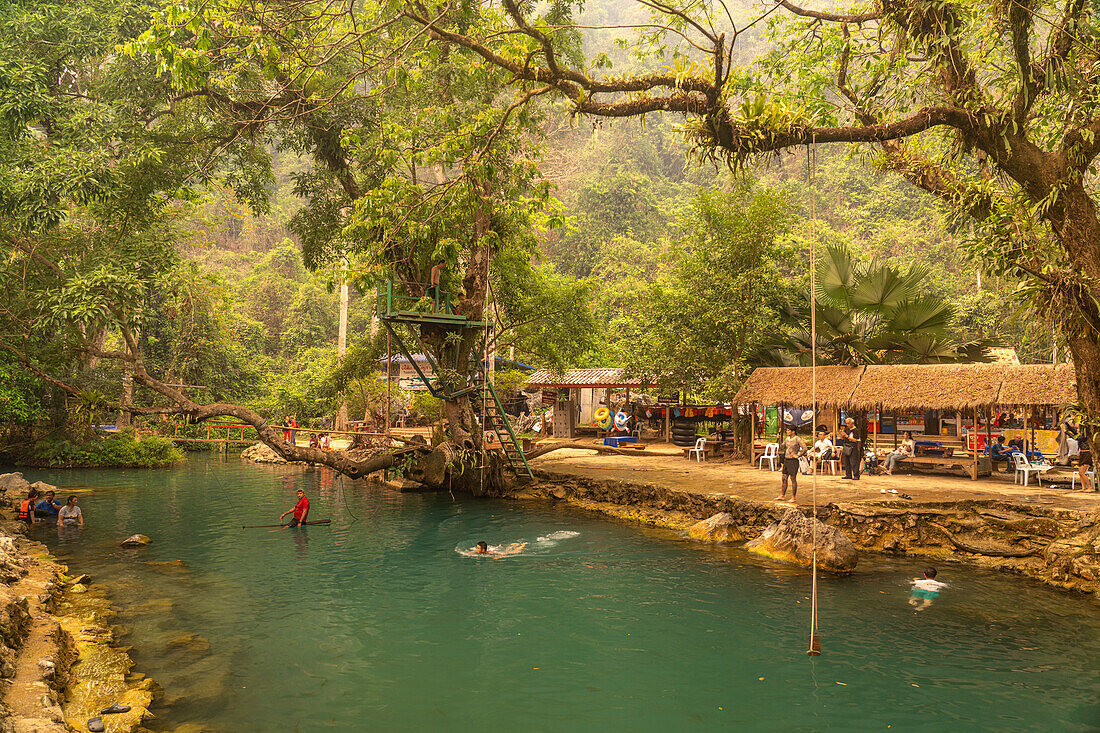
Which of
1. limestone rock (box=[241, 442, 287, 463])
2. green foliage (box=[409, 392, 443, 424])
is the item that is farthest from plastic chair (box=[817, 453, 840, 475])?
limestone rock (box=[241, 442, 287, 463])

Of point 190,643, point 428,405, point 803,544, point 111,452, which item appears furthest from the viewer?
point 428,405

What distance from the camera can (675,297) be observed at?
68.6ft

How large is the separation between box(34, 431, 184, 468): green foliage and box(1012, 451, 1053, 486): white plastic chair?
29476 mm

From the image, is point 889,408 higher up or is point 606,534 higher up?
point 889,408

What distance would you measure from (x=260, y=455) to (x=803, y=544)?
26.5 meters

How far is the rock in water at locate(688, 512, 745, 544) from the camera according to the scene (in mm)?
14648

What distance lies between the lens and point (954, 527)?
43.0 ft

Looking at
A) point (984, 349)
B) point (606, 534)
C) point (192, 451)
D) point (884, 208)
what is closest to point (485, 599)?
point (606, 534)

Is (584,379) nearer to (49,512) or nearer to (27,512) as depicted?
(49,512)

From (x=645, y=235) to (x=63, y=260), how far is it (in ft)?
118

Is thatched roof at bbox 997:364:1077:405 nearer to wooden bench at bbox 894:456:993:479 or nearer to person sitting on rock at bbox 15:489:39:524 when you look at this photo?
wooden bench at bbox 894:456:993:479

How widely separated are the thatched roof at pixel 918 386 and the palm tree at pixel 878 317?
1.07 m

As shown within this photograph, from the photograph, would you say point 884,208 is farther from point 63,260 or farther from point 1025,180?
point 63,260

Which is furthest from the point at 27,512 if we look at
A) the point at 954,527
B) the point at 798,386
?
the point at 954,527
